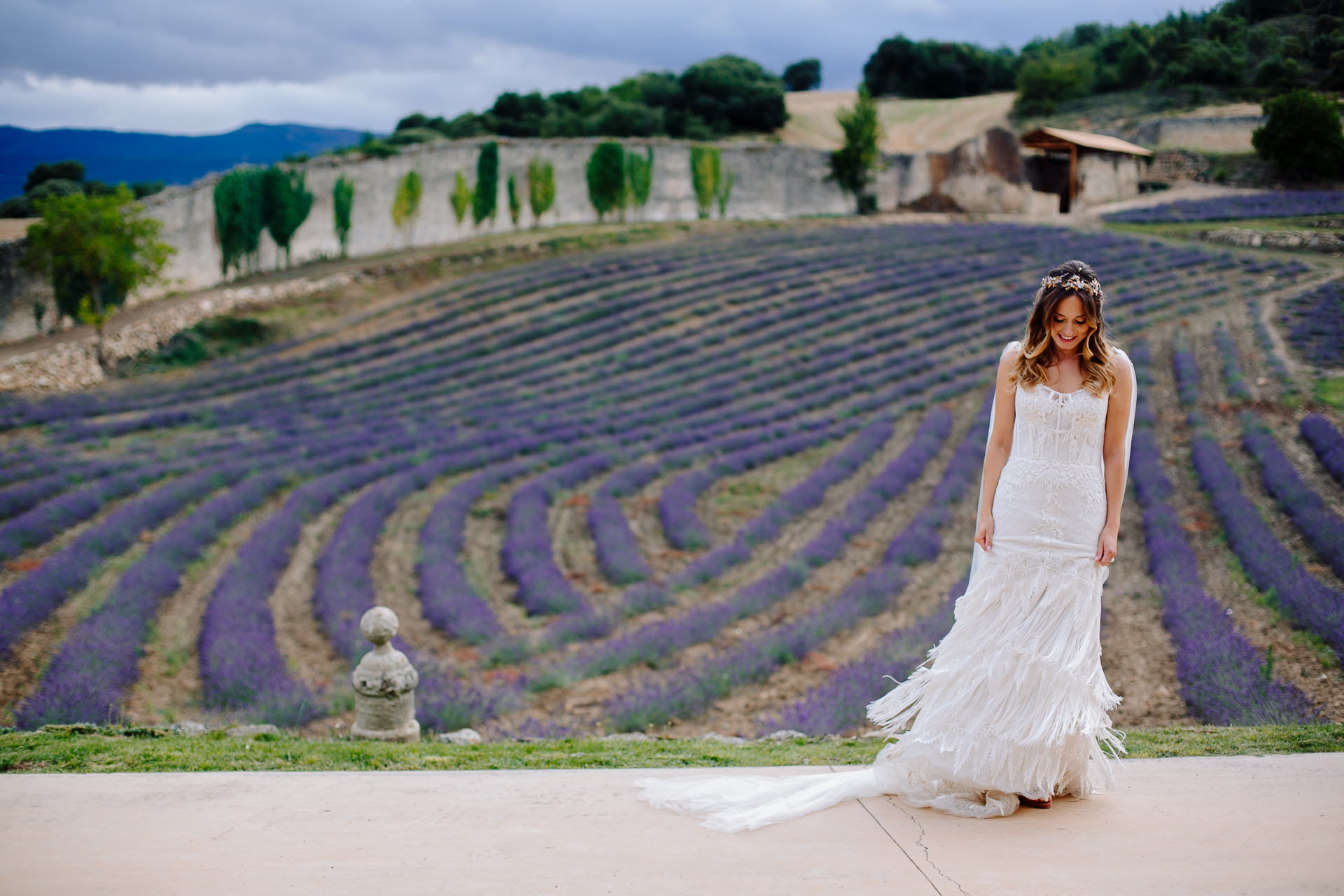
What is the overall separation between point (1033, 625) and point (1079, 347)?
3.01 ft

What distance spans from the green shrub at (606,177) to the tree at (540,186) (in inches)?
58.7

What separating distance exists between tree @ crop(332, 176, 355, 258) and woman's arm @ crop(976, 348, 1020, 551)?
2544 centimetres

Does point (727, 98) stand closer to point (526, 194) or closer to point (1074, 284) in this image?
point (526, 194)

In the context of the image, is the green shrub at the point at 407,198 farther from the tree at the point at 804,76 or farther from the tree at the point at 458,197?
the tree at the point at 804,76

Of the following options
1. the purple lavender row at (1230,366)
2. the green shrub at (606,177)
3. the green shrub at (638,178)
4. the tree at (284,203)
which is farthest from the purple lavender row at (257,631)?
the green shrub at (638,178)

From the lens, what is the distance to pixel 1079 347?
2959mm

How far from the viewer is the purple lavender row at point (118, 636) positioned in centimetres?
524

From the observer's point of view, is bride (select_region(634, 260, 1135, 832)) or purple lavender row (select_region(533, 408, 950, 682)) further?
purple lavender row (select_region(533, 408, 950, 682))

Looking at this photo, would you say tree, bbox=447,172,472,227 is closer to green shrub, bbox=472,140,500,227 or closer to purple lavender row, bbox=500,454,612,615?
green shrub, bbox=472,140,500,227

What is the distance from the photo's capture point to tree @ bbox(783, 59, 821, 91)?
203 feet

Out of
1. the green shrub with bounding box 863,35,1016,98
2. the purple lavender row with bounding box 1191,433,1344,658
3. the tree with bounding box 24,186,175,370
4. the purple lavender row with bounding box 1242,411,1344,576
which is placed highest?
the green shrub with bounding box 863,35,1016,98

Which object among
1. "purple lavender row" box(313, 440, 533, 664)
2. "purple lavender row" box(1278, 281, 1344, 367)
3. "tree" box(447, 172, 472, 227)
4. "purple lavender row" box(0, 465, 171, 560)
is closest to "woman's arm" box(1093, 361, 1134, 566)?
"purple lavender row" box(313, 440, 533, 664)

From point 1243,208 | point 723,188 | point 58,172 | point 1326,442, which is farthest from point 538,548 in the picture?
point 723,188

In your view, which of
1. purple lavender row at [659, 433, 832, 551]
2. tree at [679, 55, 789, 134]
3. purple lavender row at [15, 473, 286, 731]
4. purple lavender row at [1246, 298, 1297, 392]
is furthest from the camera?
tree at [679, 55, 789, 134]
